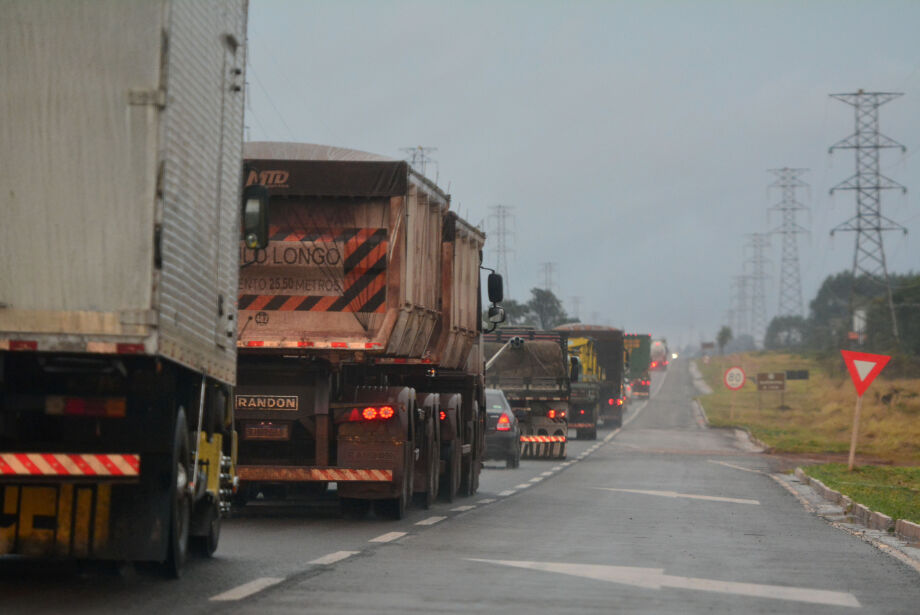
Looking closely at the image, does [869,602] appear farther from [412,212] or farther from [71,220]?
[412,212]

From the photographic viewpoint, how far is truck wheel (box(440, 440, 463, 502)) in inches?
766

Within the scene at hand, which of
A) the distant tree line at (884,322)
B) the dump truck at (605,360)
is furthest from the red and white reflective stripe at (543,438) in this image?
the distant tree line at (884,322)

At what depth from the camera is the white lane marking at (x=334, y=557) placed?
1159cm

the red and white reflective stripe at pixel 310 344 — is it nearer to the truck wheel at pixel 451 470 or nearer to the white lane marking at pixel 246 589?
the truck wheel at pixel 451 470

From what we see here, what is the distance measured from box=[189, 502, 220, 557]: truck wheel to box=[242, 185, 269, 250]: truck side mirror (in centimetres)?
197

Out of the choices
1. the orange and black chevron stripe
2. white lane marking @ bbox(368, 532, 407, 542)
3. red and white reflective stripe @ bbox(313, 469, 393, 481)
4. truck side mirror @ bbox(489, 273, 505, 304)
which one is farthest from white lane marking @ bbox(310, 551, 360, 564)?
truck side mirror @ bbox(489, 273, 505, 304)

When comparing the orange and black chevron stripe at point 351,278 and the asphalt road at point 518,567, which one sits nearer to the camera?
the asphalt road at point 518,567

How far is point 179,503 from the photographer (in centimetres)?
977

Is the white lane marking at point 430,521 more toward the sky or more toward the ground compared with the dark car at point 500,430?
more toward the ground

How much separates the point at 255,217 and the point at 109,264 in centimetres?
308

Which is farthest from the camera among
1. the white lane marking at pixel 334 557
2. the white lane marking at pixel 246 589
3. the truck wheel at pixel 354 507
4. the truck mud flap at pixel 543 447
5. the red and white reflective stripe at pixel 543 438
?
the red and white reflective stripe at pixel 543 438

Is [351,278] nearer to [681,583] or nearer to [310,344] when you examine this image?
[310,344]

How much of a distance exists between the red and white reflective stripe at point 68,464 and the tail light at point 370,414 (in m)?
6.66

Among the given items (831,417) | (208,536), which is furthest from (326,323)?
(831,417)
